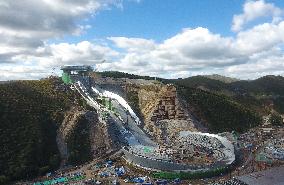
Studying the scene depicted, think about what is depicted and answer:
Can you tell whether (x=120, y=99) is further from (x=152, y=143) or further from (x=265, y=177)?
(x=265, y=177)

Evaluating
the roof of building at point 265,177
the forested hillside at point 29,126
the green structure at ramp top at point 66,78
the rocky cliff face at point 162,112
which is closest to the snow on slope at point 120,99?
the rocky cliff face at point 162,112

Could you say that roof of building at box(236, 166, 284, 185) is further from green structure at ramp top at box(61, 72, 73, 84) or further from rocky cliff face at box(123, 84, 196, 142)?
green structure at ramp top at box(61, 72, 73, 84)

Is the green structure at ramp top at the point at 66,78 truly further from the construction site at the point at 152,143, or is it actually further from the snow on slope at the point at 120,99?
the snow on slope at the point at 120,99

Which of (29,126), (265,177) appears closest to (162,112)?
(29,126)

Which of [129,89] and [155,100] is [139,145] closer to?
[155,100]

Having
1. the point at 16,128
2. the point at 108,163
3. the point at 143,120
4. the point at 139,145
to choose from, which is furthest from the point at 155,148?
the point at 16,128

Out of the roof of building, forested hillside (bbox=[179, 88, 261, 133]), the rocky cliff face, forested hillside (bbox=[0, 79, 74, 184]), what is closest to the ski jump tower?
forested hillside (bbox=[0, 79, 74, 184])
